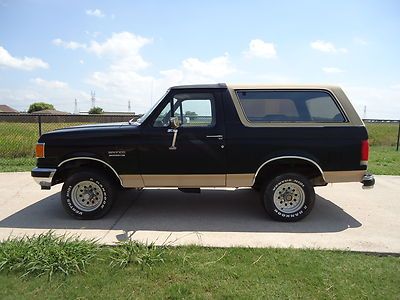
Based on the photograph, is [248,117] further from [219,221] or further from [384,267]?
[384,267]

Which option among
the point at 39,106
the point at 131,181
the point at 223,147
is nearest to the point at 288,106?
the point at 223,147

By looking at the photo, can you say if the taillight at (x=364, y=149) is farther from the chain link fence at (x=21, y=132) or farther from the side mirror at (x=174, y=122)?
the chain link fence at (x=21, y=132)

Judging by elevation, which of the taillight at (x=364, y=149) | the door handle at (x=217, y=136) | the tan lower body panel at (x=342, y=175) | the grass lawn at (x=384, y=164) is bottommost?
the grass lawn at (x=384, y=164)

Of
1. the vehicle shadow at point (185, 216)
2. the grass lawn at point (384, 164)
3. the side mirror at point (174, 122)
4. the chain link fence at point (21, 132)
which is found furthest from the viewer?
the chain link fence at point (21, 132)

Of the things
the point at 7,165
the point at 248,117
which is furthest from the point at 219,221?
the point at 7,165

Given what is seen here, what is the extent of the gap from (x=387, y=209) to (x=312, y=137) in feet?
6.99

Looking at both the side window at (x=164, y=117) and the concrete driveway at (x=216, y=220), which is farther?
the side window at (x=164, y=117)

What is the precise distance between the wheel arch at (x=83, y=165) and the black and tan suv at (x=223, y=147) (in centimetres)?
2

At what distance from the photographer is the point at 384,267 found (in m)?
3.61

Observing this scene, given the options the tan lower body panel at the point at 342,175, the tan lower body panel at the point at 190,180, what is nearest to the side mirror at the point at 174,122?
the tan lower body panel at the point at 190,180

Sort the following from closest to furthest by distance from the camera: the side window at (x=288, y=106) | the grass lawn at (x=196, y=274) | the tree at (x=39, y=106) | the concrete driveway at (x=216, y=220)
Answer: the grass lawn at (x=196, y=274) → the concrete driveway at (x=216, y=220) → the side window at (x=288, y=106) → the tree at (x=39, y=106)

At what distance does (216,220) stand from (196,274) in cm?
182

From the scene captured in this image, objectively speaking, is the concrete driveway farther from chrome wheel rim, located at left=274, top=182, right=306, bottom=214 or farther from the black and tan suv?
the black and tan suv

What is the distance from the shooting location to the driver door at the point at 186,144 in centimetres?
501
